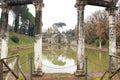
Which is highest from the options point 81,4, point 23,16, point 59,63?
point 23,16

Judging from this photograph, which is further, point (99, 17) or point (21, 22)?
point (21, 22)

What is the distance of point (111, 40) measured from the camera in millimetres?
15789

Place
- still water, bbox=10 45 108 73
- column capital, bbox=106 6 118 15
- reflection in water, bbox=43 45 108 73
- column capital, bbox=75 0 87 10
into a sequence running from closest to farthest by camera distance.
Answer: column capital, bbox=75 0 87 10
column capital, bbox=106 6 118 15
still water, bbox=10 45 108 73
reflection in water, bbox=43 45 108 73

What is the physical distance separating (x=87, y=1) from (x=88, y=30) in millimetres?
57069

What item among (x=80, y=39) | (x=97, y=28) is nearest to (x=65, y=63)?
(x=80, y=39)

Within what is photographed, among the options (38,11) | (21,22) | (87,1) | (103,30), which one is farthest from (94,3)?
(21,22)

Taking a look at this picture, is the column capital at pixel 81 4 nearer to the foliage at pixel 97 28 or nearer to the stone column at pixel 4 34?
the stone column at pixel 4 34

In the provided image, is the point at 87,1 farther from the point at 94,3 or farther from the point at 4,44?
the point at 4,44

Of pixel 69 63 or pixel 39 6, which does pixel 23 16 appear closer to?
pixel 69 63

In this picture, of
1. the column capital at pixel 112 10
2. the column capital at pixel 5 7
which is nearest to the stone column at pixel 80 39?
the column capital at pixel 112 10

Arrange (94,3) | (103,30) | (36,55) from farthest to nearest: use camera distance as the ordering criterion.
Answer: (103,30) → (94,3) → (36,55)

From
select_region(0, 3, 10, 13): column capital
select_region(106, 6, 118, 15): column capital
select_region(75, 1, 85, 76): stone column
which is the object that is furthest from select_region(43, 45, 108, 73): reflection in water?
select_region(0, 3, 10, 13): column capital

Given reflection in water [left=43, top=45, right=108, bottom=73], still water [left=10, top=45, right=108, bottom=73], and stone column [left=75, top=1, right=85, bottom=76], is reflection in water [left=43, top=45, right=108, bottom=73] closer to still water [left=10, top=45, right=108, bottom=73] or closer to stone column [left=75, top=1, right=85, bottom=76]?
still water [left=10, top=45, right=108, bottom=73]

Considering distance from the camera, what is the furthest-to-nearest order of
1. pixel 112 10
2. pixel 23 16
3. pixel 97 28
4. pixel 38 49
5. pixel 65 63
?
pixel 23 16 → pixel 97 28 → pixel 65 63 → pixel 112 10 → pixel 38 49
